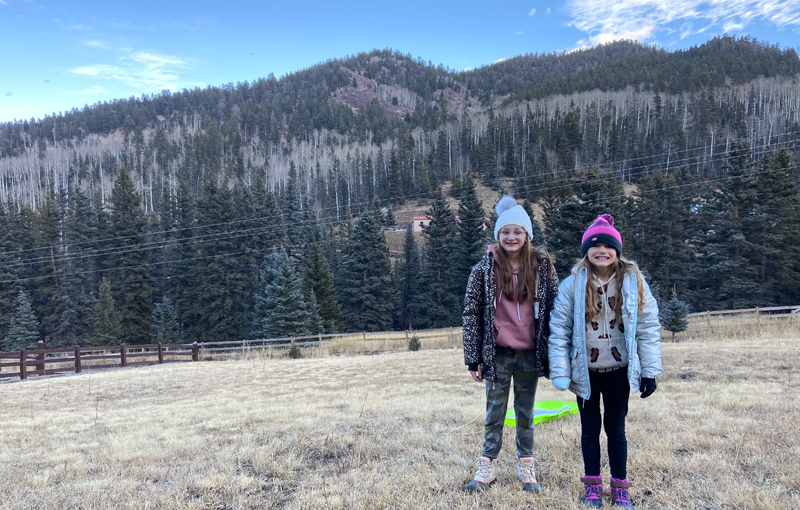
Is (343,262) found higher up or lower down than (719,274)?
higher up

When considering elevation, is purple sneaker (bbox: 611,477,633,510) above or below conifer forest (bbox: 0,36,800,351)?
below

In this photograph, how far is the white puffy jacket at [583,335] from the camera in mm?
2777

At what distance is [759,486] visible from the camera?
2.98 m

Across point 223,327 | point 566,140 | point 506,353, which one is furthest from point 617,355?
point 566,140

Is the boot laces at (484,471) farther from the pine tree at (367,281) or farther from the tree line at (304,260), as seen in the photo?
the pine tree at (367,281)

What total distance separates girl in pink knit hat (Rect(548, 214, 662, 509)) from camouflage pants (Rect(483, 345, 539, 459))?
0.27m

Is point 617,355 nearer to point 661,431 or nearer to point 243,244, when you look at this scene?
point 661,431

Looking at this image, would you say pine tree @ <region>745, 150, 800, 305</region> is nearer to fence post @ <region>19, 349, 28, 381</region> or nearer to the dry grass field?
the dry grass field

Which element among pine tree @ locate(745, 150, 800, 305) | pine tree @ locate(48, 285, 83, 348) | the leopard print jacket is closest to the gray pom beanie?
the leopard print jacket

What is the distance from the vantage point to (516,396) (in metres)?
3.27

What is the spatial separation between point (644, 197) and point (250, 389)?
44.9m

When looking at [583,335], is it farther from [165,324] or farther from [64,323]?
[64,323]

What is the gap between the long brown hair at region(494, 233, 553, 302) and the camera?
10.3 feet

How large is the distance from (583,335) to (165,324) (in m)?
40.1
